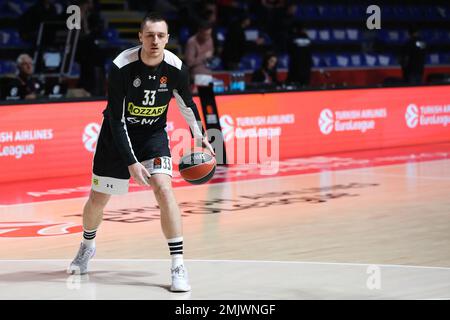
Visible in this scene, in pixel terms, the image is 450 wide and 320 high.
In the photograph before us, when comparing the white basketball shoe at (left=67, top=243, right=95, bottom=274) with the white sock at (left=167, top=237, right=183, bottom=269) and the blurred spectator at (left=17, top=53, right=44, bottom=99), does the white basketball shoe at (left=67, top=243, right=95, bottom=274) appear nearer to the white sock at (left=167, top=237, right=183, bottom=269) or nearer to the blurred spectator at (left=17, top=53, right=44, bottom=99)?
the white sock at (left=167, top=237, right=183, bottom=269)

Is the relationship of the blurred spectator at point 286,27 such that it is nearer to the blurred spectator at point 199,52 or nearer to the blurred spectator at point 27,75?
the blurred spectator at point 199,52

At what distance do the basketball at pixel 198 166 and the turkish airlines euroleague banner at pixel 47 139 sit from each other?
20.3 ft

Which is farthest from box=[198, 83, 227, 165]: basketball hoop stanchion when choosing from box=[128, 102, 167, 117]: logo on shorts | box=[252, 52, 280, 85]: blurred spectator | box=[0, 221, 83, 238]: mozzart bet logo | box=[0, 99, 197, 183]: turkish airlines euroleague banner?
box=[128, 102, 167, 117]: logo on shorts

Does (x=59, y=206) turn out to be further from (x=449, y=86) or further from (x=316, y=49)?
(x=316, y=49)

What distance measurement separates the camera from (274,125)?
54.0 feet

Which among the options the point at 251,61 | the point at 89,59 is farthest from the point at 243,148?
the point at 251,61

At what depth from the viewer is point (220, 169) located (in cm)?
1535

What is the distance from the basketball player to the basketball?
0.57 feet

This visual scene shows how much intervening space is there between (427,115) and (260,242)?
1016 cm

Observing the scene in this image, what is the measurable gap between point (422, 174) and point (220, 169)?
2950 mm

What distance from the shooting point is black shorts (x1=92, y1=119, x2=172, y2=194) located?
7.52 m

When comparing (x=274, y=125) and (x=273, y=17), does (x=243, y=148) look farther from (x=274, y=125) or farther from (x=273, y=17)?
(x=273, y=17)

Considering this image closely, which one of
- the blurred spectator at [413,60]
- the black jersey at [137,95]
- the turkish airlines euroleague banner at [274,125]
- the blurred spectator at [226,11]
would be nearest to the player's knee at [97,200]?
the black jersey at [137,95]
